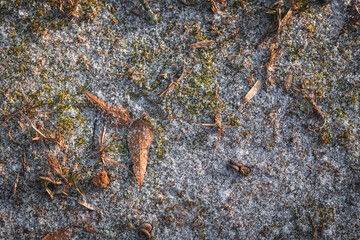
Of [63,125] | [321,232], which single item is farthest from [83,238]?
[321,232]

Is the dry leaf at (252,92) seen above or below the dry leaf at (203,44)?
below

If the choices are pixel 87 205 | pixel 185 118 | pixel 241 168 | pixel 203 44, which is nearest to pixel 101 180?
pixel 87 205

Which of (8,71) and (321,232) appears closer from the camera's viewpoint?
(8,71)

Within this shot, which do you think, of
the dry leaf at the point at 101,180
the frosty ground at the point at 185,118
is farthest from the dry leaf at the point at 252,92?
the dry leaf at the point at 101,180

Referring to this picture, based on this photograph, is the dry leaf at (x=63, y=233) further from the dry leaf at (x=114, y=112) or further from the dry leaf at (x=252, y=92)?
the dry leaf at (x=252, y=92)

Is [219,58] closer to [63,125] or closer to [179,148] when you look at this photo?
[179,148]

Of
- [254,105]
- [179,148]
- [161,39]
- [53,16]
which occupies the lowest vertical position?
[179,148]

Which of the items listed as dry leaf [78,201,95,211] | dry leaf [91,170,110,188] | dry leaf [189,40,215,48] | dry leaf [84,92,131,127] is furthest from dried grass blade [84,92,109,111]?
dry leaf [189,40,215,48]

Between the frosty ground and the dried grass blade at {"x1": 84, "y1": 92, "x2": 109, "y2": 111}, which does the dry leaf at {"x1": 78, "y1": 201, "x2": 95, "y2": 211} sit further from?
the dried grass blade at {"x1": 84, "y1": 92, "x2": 109, "y2": 111}
